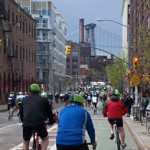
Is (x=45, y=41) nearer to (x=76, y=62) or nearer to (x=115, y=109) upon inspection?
(x=76, y=62)

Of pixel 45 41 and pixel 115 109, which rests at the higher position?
pixel 45 41

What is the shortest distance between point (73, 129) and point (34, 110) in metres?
2.34

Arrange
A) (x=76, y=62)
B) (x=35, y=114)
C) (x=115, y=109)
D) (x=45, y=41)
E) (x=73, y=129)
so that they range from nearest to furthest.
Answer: (x=73, y=129)
(x=35, y=114)
(x=115, y=109)
(x=45, y=41)
(x=76, y=62)

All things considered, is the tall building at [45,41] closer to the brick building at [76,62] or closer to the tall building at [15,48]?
the tall building at [15,48]

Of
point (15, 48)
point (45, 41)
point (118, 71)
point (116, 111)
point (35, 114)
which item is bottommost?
point (116, 111)

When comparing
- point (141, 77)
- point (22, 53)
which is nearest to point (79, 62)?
point (22, 53)

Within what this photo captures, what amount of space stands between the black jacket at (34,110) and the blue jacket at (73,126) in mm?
2015

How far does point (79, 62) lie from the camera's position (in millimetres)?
191875

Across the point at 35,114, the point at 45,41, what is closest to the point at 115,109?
the point at 35,114

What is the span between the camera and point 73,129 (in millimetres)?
7359

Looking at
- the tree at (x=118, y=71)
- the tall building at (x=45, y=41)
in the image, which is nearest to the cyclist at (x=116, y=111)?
the tree at (x=118, y=71)

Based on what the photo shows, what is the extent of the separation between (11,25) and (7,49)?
3525 mm

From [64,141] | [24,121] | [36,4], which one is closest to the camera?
[64,141]

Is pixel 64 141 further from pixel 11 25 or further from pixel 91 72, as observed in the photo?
pixel 91 72
